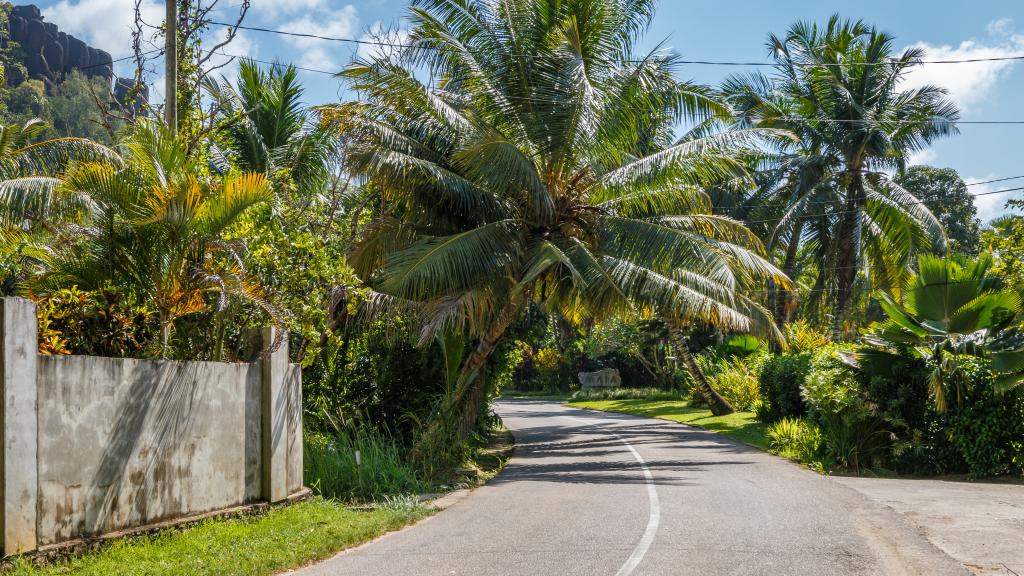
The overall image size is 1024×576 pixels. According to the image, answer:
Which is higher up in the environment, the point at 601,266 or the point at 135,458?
the point at 601,266

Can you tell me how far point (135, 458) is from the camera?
8484mm

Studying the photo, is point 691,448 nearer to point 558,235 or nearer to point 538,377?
point 558,235

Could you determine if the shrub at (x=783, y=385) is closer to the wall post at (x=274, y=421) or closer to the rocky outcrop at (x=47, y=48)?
the wall post at (x=274, y=421)

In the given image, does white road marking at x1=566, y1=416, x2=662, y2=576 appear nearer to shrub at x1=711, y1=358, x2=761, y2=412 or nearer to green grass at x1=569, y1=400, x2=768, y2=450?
green grass at x1=569, y1=400, x2=768, y2=450

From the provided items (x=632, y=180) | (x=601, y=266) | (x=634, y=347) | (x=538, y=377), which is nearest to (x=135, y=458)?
(x=601, y=266)

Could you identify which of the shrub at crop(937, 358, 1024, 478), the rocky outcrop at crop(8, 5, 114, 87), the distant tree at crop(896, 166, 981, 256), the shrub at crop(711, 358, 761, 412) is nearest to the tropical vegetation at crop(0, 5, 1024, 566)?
the shrub at crop(937, 358, 1024, 478)

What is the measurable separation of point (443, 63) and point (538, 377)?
131ft

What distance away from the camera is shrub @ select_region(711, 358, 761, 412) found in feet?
100

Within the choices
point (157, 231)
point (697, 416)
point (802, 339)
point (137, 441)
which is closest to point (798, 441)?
point (697, 416)

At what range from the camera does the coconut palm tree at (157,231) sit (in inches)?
374

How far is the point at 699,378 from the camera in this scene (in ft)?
93.2

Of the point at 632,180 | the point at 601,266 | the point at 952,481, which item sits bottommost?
the point at 952,481

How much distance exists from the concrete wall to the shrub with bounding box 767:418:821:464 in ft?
34.4

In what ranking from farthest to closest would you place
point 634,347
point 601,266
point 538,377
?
point 538,377 → point 634,347 → point 601,266
